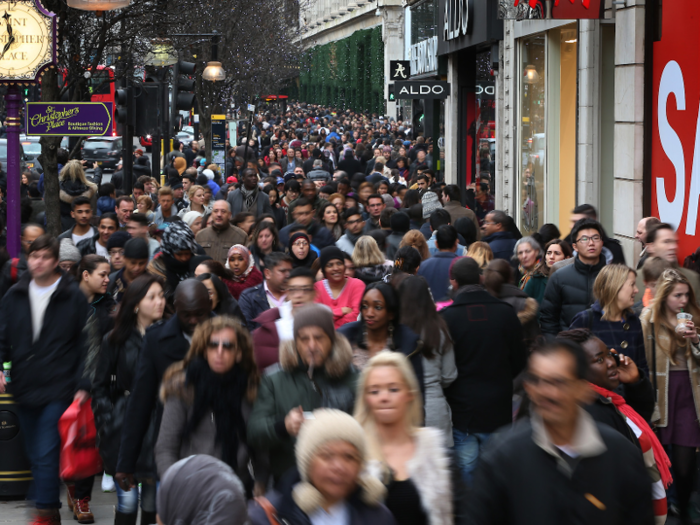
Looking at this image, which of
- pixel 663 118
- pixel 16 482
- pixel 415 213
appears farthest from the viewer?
pixel 415 213

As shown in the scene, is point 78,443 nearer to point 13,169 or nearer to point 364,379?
point 364,379

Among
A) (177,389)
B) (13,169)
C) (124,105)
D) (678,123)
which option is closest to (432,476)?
(177,389)

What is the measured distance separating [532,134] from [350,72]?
6035 cm

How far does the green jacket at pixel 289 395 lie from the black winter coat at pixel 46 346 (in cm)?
203

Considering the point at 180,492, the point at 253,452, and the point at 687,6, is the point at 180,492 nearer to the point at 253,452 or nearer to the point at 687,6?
the point at 253,452

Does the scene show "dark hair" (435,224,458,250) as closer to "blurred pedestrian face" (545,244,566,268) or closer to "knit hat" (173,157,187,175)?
"blurred pedestrian face" (545,244,566,268)

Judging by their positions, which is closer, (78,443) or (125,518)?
(125,518)

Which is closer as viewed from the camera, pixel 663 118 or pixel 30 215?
pixel 663 118

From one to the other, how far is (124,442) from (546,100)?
39.7 ft

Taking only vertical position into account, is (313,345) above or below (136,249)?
below

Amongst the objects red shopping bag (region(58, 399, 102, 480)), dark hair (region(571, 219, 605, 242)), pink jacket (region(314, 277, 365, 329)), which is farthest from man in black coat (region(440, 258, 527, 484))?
red shopping bag (region(58, 399, 102, 480))

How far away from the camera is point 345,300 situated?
25.8 feet

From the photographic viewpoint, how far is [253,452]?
16.3 ft

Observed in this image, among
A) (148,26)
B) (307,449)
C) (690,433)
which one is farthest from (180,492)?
(148,26)
